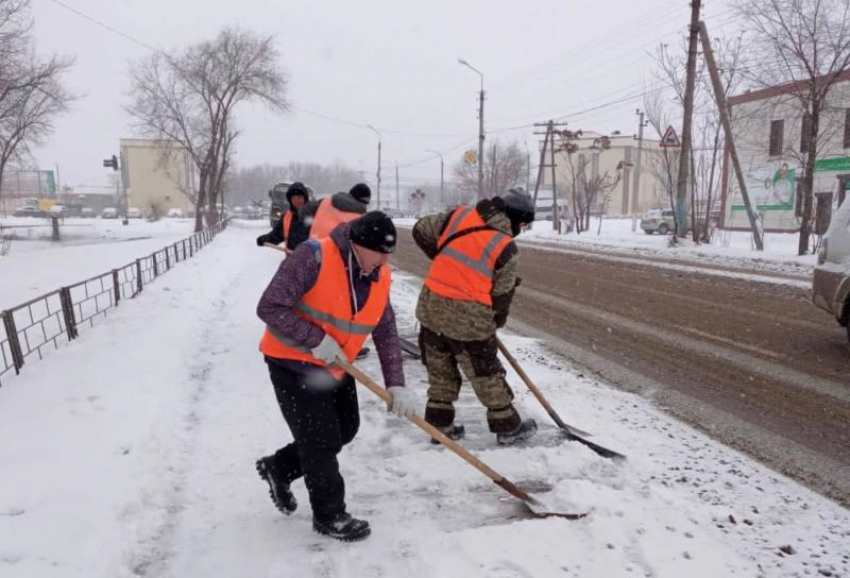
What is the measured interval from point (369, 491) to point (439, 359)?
1.03m

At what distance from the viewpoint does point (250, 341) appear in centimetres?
697

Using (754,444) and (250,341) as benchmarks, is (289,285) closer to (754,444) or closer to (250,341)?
(754,444)

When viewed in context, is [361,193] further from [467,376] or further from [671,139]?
[671,139]

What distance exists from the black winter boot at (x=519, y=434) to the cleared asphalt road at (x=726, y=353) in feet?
4.39

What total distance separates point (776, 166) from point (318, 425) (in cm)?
3042

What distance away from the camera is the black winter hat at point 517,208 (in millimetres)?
3811

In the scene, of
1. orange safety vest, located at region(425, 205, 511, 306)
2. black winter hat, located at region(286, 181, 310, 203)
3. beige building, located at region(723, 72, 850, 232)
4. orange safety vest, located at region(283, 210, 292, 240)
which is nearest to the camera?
orange safety vest, located at region(425, 205, 511, 306)

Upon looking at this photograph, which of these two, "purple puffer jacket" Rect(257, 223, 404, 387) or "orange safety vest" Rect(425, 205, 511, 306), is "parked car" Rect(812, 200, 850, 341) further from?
"purple puffer jacket" Rect(257, 223, 404, 387)

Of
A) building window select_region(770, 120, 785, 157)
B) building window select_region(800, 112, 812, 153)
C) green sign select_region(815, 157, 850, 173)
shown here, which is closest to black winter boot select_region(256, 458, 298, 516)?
building window select_region(800, 112, 812, 153)

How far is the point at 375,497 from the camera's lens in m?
3.37

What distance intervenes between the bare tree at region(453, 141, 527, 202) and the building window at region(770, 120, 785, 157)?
18578 millimetres

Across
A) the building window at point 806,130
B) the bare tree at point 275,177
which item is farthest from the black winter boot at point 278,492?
the bare tree at point 275,177

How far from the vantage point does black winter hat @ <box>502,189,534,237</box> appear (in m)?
3.81

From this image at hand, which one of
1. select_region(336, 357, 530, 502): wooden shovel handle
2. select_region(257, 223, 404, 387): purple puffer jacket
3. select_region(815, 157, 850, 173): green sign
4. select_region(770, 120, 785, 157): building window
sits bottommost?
select_region(336, 357, 530, 502): wooden shovel handle
